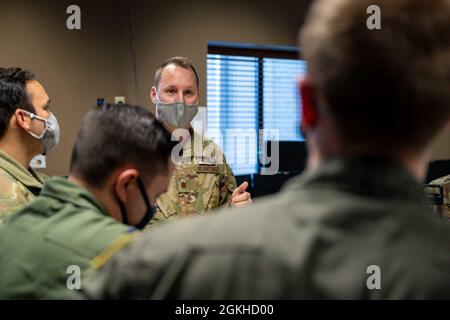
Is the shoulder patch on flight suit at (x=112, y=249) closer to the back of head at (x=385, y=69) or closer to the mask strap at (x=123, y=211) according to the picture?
the mask strap at (x=123, y=211)

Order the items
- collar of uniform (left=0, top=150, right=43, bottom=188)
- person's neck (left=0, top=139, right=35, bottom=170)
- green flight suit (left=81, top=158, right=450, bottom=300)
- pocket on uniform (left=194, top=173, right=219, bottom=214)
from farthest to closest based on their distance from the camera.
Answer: pocket on uniform (left=194, top=173, right=219, bottom=214) → person's neck (left=0, top=139, right=35, bottom=170) → collar of uniform (left=0, top=150, right=43, bottom=188) → green flight suit (left=81, top=158, right=450, bottom=300)

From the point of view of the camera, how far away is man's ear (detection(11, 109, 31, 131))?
2.01 meters

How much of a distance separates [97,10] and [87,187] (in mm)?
2772

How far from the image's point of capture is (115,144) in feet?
3.79

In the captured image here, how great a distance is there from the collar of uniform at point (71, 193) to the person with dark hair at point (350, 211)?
21.6 inches

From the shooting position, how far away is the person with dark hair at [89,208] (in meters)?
1.01

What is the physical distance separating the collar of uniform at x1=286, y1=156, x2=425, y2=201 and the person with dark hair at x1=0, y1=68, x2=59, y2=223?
1541 millimetres

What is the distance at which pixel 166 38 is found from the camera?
384 cm

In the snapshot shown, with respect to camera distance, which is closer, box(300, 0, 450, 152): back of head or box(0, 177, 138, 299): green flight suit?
box(300, 0, 450, 152): back of head

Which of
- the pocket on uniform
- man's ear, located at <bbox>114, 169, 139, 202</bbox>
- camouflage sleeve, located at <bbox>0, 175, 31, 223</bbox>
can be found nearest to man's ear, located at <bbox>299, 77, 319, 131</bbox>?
man's ear, located at <bbox>114, 169, 139, 202</bbox>

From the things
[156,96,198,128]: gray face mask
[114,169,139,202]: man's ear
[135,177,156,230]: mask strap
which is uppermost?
[156,96,198,128]: gray face mask

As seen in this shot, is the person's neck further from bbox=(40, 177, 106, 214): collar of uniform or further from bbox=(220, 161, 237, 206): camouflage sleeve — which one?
bbox=(40, 177, 106, 214): collar of uniform

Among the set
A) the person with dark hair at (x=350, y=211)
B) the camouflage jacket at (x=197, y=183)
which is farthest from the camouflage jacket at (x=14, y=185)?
the person with dark hair at (x=350, y=211)
